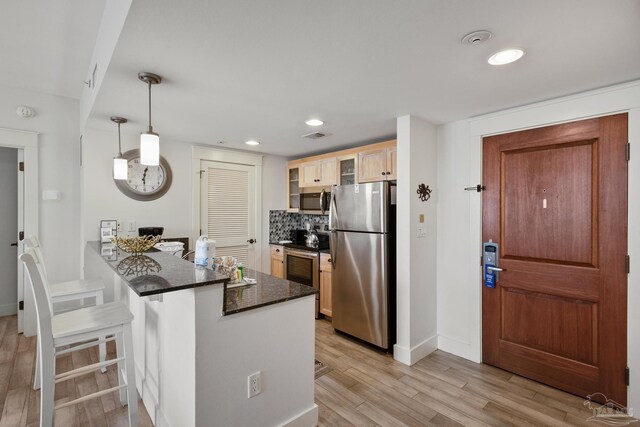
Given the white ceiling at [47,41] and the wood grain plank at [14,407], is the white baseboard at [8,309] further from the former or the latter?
the white ceiling at [47,41]

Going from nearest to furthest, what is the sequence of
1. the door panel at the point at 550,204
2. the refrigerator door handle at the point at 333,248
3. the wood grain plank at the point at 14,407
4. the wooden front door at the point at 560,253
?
the wood grain plank at the point at 14,407, the wooden front door at the point at 560,253, the door panel at the point at 550,204, the refrigerator door handle at the point at 333,248

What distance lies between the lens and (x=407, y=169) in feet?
9.14

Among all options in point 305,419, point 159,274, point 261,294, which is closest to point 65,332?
point 159,274

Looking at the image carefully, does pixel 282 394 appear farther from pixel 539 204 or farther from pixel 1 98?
pixel 1 98

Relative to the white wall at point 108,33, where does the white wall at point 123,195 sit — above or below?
below

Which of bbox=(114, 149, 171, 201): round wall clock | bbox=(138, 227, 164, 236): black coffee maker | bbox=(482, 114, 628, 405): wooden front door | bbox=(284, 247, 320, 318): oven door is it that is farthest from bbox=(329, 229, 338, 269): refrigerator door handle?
bbox=(114, 149, 171, 201): round wall clock

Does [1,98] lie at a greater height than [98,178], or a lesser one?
greater

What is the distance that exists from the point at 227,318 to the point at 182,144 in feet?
9.68

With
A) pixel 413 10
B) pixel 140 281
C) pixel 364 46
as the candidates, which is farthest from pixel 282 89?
pixel 140 281

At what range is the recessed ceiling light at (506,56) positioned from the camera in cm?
162

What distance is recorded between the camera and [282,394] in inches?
71.9

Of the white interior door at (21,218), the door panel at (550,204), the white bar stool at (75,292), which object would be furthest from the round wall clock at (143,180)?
the door panel at (550,204)

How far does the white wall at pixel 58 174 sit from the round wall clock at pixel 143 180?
1.75 ft

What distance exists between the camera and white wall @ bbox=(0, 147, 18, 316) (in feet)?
12.6
